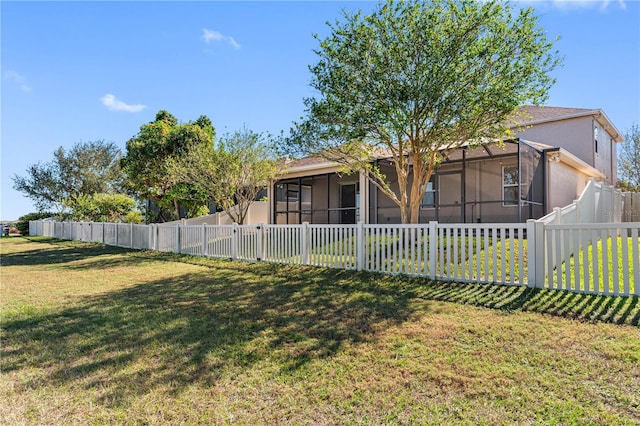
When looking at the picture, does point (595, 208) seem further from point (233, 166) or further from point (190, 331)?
point (190, 331)

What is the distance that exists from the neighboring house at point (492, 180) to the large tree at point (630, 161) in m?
5.80

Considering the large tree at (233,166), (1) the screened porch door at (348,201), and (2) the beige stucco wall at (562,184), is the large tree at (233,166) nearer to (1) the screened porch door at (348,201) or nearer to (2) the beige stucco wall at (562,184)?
(1) the screened porch door at (348,201)

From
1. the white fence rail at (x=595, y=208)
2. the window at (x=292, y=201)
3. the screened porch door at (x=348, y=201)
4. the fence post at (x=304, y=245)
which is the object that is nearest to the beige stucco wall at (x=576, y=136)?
the white fence rail at (x=595, y=208)

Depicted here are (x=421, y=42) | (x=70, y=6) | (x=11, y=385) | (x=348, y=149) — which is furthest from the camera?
(x=348, y=149)

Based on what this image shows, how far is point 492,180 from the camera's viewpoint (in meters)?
13.9

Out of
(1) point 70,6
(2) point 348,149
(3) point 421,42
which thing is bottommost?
(2) point 348,149

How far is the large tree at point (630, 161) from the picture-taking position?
24047 mm

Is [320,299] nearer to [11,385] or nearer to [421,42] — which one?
[11,385]

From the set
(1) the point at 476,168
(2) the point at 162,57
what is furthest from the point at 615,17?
(2) the point at 162,57

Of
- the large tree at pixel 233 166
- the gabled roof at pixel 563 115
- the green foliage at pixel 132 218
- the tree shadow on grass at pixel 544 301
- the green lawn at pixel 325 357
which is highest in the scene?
the gabled roof at pixel 563 115

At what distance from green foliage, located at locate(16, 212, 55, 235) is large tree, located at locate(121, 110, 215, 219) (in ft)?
58.7

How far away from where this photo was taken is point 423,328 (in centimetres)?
448

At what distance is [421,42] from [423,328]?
18.5ft

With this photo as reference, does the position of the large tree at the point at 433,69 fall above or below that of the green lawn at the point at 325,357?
above
